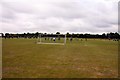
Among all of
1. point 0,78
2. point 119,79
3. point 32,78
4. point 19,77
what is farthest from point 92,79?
point 0,78

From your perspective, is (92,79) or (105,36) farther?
(105,36)

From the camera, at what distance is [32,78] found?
29.1 ft

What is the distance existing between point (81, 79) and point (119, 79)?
178cm

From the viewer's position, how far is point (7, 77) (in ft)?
29.7

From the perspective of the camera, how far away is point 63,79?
8.79m

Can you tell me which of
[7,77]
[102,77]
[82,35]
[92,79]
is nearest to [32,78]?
[7,77]

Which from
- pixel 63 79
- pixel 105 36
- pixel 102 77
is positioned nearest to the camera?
pixel 63 79

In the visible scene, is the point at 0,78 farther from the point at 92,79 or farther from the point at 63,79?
the point at 92,79

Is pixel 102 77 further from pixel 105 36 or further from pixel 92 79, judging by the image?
pixel 105 36

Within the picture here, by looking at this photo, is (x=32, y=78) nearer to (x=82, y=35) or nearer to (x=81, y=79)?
(x=81, y=79)

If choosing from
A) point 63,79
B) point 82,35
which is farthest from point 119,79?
point 82,35

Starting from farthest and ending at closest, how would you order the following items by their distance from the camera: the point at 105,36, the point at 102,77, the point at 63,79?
1. the point at 105,36
2. the point at 102,77
3. the point at 63,79

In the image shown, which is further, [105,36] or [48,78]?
[105,36]

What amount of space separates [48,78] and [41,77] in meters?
0.41
